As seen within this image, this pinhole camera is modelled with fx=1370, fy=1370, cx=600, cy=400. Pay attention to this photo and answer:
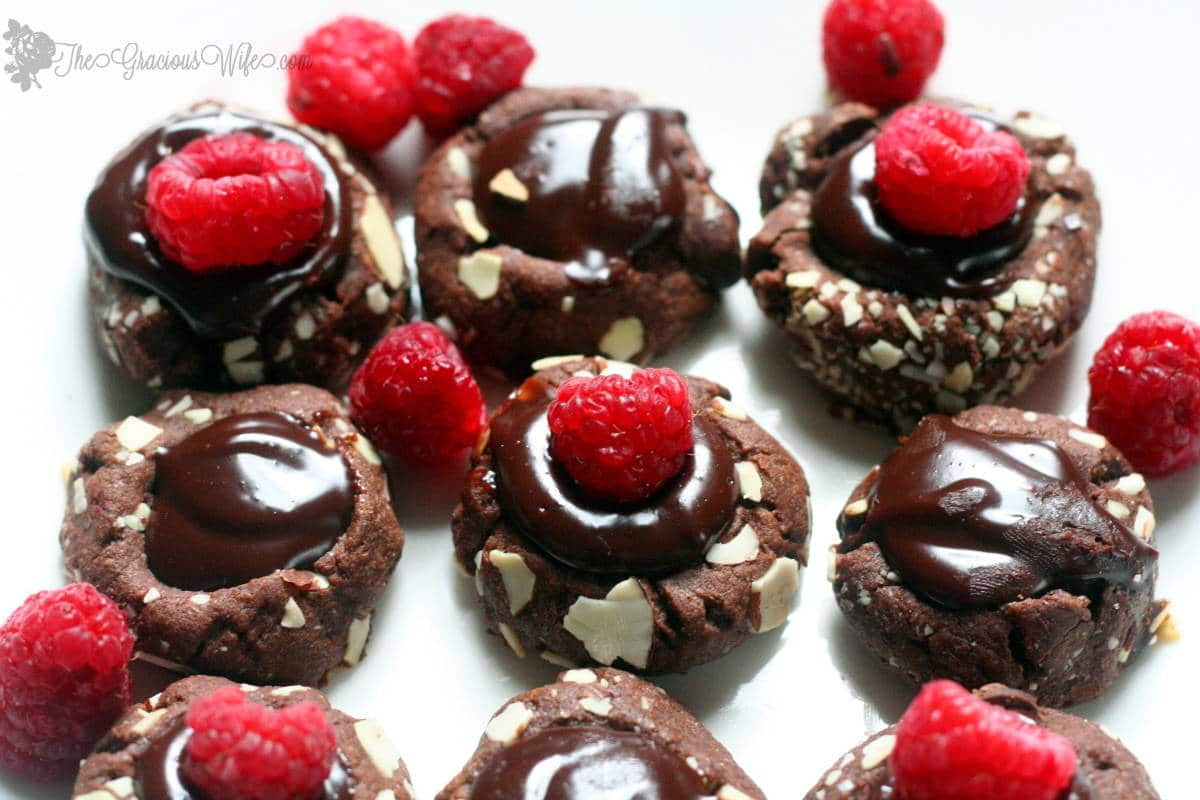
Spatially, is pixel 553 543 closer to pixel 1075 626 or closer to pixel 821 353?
pixel 821 353

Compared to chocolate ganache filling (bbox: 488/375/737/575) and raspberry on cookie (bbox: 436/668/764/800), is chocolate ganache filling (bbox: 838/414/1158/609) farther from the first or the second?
raspberry on cookie (bbox: 436/668/764/800)

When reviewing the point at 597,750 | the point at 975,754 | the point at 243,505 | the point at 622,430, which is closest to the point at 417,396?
the point at 243,505

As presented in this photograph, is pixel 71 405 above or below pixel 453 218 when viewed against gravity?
below

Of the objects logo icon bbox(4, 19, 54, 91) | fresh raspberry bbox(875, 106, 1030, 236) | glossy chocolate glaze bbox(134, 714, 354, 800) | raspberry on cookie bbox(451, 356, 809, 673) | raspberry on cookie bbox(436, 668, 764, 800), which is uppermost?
fresh raspberry bbox(875, 106, 1030, 236)

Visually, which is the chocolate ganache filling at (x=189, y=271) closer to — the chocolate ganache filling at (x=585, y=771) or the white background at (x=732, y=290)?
the white background at (x=732, y=290)

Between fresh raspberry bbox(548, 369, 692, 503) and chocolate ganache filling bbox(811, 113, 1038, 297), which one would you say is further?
chocolate ganache filling bbox(811, 113, 1038, 297)

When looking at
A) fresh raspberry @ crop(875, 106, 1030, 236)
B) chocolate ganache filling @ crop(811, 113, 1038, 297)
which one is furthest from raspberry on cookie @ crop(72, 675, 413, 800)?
fresh raspberry @ crop(875, 106, 1030, 236)

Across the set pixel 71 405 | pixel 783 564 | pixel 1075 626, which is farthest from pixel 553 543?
pixel 71 405
